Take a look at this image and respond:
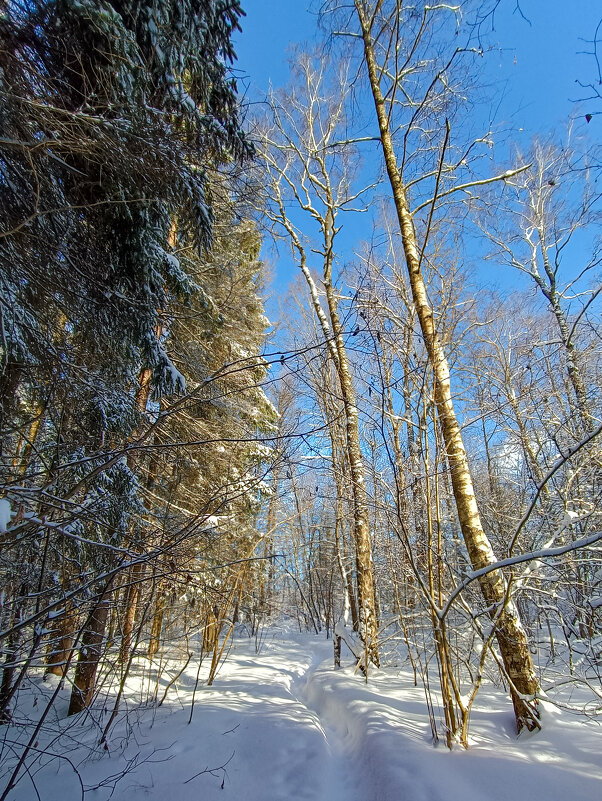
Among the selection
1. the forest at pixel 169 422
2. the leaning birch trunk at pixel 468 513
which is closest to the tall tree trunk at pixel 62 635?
the forest at pixel 169 422

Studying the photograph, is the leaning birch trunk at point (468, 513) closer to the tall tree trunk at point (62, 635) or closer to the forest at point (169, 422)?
the forest at point (169, 422)

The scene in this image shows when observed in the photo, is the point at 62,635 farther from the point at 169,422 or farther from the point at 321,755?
the point at 169,422

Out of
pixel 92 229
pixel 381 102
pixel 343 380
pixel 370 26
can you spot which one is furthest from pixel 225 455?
pixel 370 26

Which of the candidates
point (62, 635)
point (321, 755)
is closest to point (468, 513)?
point (321, 755)

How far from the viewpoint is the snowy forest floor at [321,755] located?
1.89 meters

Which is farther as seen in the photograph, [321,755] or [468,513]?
[468,513]

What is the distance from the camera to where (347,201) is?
22.7 ft

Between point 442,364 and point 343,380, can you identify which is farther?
point 343,380

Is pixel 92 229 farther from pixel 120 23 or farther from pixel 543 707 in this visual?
pixel 543 707

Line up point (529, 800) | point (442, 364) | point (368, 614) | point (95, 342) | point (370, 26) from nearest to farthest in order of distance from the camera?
point (529, 800), point (442, 364), point (95, 342), point (370, 26), point (368, 614)

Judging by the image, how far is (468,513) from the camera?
2.92 metres

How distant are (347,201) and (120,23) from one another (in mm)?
4981

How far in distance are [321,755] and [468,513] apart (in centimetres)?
218

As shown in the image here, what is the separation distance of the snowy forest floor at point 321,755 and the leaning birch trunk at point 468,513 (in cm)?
20
